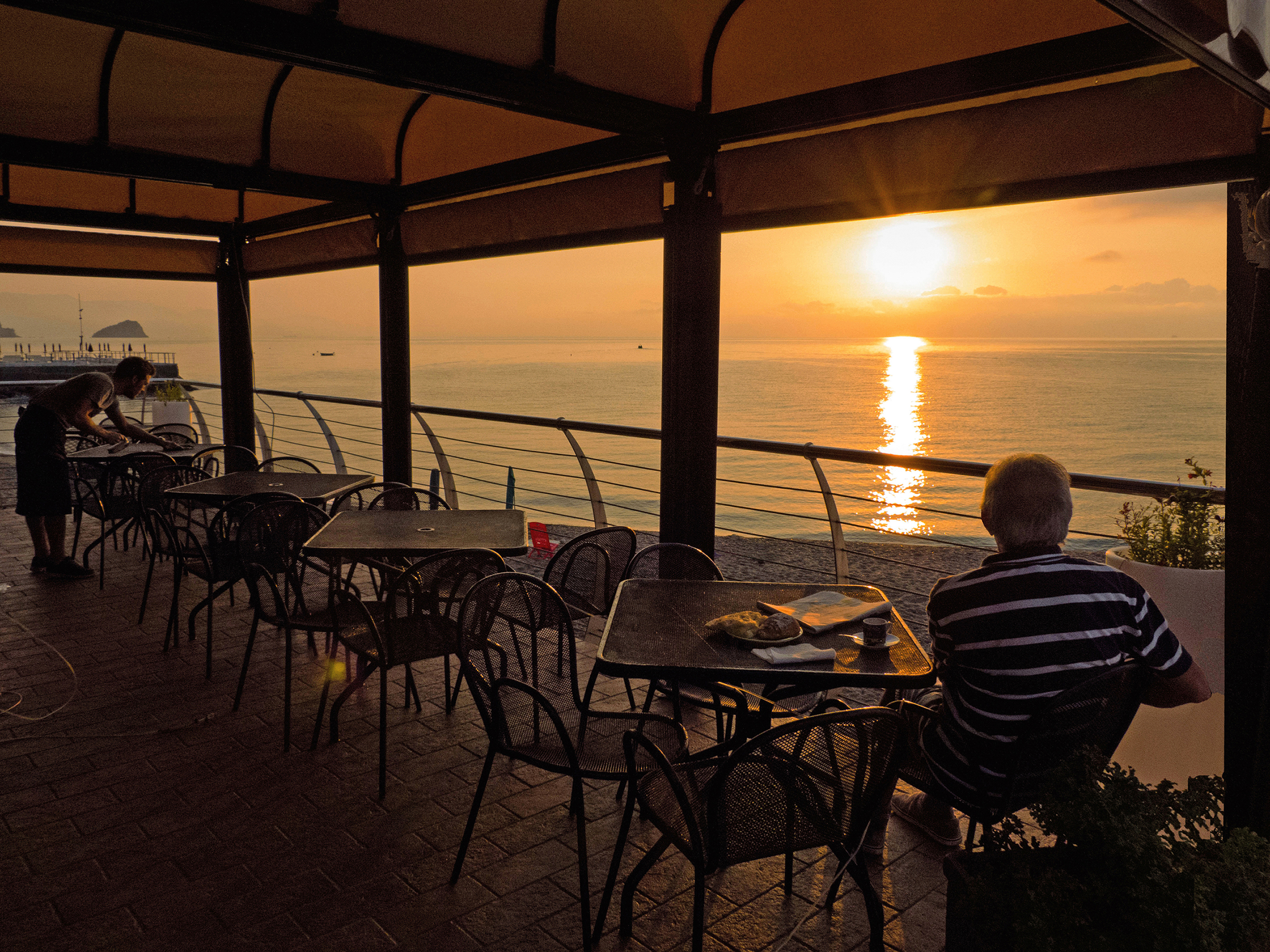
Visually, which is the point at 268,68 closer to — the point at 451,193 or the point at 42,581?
the point at 451,193

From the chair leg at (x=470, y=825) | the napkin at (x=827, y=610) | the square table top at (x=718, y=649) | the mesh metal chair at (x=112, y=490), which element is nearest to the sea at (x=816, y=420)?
the napkin at (x=827, y=610)

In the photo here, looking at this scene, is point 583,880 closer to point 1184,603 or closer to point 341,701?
point 341,701

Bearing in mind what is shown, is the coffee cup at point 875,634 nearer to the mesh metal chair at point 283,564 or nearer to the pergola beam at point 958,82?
the pergola beam at point 958,82

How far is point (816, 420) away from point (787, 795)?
1560 inches

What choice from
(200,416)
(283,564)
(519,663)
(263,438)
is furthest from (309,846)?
(200,416)

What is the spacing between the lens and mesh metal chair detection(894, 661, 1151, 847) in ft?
6.29

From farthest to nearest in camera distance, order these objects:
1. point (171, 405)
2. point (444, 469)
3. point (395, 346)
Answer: point (171, 405) < point (444, 469) < point (395, 346)

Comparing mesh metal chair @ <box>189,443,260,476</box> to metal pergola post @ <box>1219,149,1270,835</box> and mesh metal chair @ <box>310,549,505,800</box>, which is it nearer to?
mesh metal chair @ <box>310,549,505,800</box>

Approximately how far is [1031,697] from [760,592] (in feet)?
3.57

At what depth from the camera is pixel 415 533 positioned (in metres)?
3.80

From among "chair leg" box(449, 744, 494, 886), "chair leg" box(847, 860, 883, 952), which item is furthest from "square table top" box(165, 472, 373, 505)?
"chair leg" box(847, 860, 883, 952)

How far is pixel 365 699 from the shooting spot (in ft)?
12.4

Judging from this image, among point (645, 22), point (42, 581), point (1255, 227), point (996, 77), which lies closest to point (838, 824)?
point (1255, 227)

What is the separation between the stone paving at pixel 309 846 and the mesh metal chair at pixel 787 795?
0.47 meters
